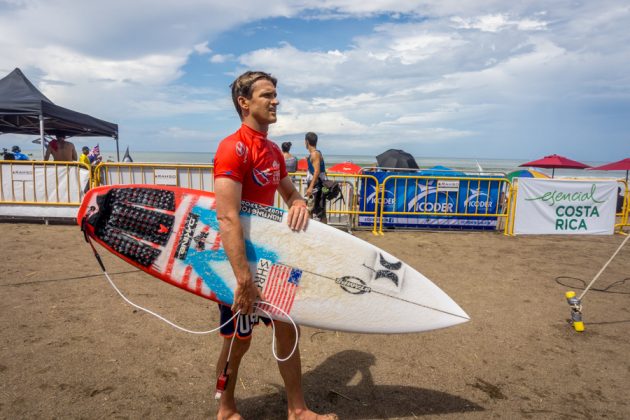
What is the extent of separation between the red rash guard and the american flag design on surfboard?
0.39 metres

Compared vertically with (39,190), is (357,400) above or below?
below

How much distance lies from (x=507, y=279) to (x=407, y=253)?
1.78 m

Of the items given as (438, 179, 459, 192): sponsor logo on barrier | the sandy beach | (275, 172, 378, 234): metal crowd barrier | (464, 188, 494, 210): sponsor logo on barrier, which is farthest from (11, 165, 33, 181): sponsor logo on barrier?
(464, 188, 494, 210): sponsor logo on barrier

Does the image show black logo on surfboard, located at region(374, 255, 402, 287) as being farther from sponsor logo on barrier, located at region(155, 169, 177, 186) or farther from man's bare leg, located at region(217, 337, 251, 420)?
sponsor logo on barrier, located at region(155, 169, 177, 186)

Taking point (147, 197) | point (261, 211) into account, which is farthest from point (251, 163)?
point (147, 197)

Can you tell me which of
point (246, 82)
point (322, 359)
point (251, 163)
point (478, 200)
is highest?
point (246, 82)

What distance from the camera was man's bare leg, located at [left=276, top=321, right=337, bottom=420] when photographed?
7.09 feet

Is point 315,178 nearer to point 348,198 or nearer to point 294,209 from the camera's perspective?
point 348,198

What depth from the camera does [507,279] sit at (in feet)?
17.4

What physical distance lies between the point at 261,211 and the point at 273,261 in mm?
288

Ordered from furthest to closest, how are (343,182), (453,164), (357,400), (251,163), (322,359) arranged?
(453,164)
(343,182)
(322,359)
(357,400)
(251,163)

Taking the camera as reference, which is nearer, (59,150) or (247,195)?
(247,195)

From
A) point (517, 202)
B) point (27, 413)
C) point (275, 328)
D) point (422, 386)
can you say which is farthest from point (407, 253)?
point (27, 413)

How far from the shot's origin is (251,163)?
191 cm
